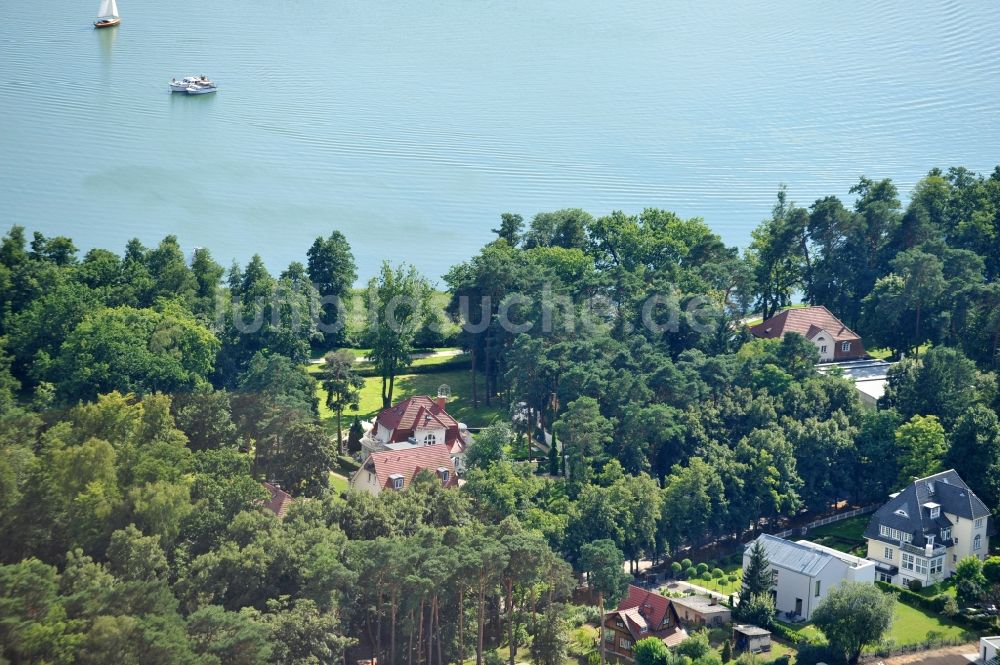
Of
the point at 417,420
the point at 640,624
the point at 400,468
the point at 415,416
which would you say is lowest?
the point at 640,624

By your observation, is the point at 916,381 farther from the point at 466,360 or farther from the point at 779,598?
Result: the point at 466,360

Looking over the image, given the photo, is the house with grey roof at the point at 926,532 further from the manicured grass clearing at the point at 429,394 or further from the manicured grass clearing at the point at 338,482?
the manicured grass clearing at the point at 338,482

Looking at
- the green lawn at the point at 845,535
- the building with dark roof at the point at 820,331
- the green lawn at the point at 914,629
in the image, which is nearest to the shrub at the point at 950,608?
the green lawn at the point at 914,629

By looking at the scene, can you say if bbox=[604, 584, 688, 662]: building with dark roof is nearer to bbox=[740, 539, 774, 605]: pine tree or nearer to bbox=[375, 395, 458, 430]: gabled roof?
bbox=[740, 539, 774, 605]: pine tree

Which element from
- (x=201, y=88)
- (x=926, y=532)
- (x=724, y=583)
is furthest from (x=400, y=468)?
(x=201, y=88)

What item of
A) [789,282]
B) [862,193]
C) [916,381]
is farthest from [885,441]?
[862,193]

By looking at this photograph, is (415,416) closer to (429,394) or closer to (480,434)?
(480,434)
